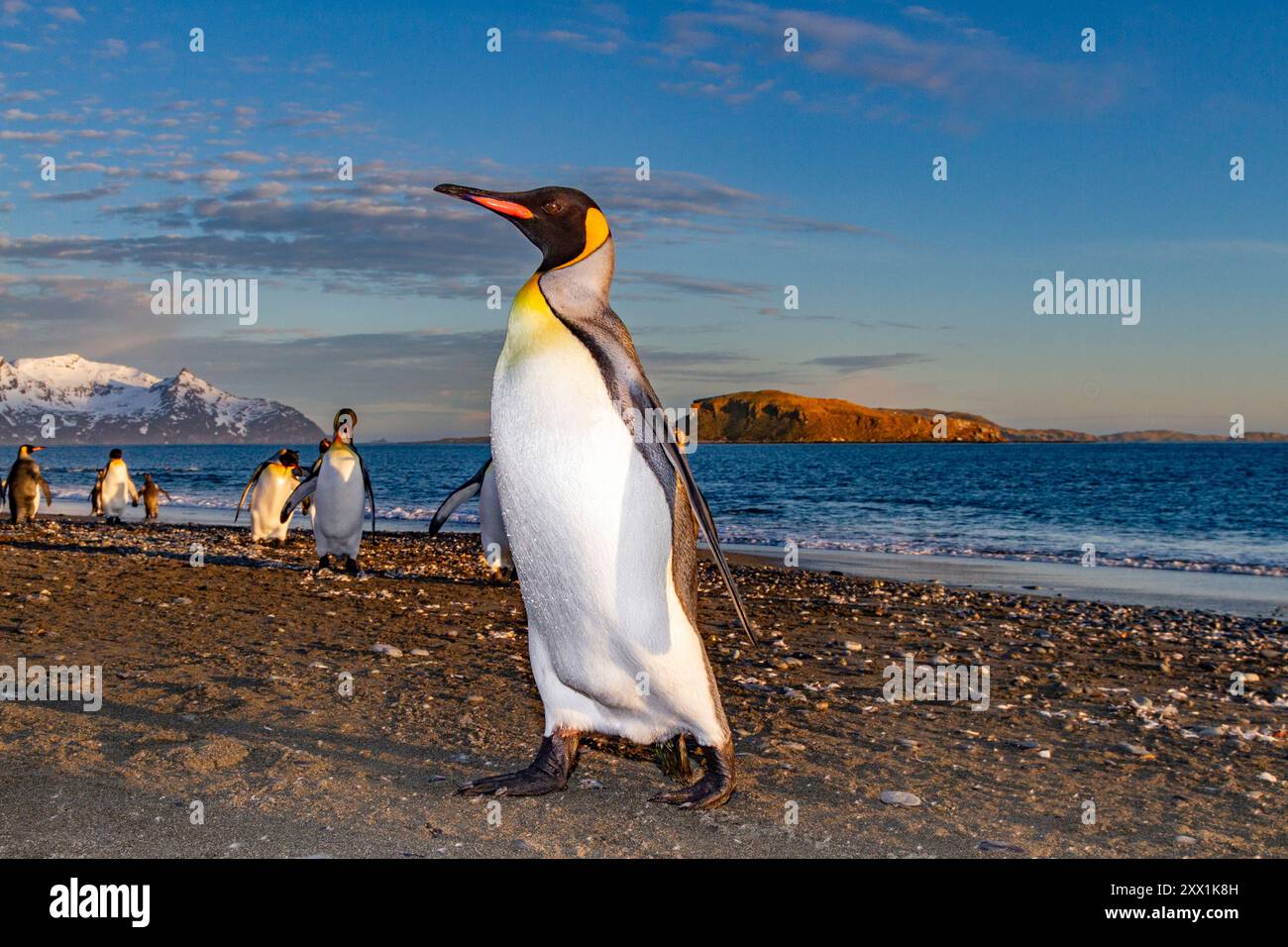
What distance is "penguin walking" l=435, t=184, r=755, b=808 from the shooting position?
3715mm

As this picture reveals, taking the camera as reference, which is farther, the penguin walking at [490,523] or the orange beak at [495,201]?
the penguin walking at [490,523]

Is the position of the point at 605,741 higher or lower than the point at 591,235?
lower

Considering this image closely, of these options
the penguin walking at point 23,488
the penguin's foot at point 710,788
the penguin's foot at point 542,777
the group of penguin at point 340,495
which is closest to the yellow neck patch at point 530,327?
the penguin's foot at point 542,777

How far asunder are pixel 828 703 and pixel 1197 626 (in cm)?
567

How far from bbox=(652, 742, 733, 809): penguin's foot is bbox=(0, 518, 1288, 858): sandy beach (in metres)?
0.05

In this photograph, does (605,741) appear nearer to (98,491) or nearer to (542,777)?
(542,777)

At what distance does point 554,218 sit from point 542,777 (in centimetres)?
218

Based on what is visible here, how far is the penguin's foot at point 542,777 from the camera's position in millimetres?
3971

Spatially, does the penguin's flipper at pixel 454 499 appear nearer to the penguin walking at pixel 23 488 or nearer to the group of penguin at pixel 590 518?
the group of penguin at pixel 590 518

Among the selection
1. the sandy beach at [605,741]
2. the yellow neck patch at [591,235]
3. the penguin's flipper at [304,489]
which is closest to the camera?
the sandy beach at [605,741]

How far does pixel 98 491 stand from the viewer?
23.9 m

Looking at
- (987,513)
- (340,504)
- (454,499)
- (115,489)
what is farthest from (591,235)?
(987,513)

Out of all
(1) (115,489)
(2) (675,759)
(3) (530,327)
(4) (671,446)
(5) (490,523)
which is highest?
(3) (530,327)

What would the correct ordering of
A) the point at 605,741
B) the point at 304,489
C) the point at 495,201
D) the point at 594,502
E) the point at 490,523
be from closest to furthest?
the point at 594,502, the point at 495,201, the point at 605,741, the point at 490,523, the point at 304,489
